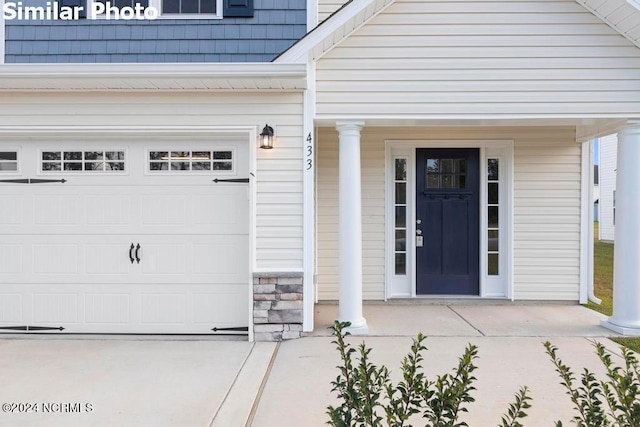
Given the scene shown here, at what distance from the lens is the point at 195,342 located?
4500mm

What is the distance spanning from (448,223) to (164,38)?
4432 mm

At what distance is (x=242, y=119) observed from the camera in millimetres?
4586

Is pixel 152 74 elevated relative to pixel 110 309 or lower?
elevated

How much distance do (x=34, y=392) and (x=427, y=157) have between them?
5153 mm

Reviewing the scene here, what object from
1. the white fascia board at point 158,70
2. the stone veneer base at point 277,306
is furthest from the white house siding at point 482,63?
the stone veneer base at point 277,306

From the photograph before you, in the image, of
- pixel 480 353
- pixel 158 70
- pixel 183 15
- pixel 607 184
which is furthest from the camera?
pixel 607 184

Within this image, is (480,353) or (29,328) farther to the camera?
(29,328)

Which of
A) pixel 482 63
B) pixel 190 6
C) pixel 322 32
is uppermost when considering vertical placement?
pixel 190 6

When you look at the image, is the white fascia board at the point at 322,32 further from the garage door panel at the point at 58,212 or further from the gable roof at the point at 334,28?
the garage door panel at the point at 58,212

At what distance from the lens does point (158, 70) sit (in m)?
4.20

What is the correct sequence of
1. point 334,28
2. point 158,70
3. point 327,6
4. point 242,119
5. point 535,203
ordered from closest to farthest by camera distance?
point 158,70 → point 334,28 → point 242,119 → point 327,6 → point 535,203

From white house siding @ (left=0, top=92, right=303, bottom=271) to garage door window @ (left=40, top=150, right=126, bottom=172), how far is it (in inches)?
12.6

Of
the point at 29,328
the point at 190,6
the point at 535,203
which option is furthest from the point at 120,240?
the point at 535,203

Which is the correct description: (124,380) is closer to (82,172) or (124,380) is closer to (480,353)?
(82,172)
